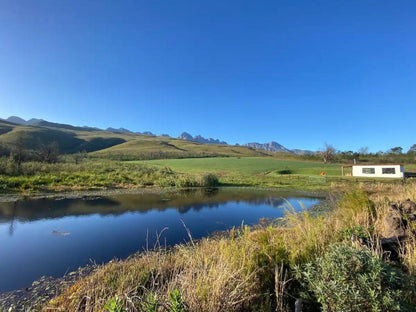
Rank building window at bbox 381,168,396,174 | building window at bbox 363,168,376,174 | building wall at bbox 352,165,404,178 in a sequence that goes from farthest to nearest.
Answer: building window at bbox 363,168,376,174 < building window at bbox 381,168,396,174 < building wall at bbox 352,165,404,178

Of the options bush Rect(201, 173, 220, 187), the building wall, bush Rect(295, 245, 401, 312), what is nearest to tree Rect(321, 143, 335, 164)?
the building wall

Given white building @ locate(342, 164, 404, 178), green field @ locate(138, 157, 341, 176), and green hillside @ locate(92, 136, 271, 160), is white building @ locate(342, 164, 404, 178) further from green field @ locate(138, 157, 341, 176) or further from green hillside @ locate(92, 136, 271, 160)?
green hillside @ locate(92, 136, 271, 160)

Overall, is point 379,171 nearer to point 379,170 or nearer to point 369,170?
point 379,170

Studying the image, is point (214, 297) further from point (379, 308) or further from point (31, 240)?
point (31, 240)

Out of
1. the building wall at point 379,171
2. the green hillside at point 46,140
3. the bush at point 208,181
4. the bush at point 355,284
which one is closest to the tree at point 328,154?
the building wall at point 379,171

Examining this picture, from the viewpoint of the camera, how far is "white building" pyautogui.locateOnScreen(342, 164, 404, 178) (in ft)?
121

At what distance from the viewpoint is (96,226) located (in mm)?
12539

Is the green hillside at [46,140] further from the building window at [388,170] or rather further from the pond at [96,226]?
the building window at [388,170]

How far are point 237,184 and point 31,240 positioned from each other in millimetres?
Result: 24838

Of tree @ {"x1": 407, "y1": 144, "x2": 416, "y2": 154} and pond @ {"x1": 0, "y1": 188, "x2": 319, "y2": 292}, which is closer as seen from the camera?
pond @ {"x1": 0, "y1": 188, "x2": 319, "y2": 292}

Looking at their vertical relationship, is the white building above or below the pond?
above

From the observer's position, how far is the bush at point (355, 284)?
256cm

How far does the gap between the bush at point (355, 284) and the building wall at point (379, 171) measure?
142 ft

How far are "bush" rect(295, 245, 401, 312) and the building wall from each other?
43.2 m
